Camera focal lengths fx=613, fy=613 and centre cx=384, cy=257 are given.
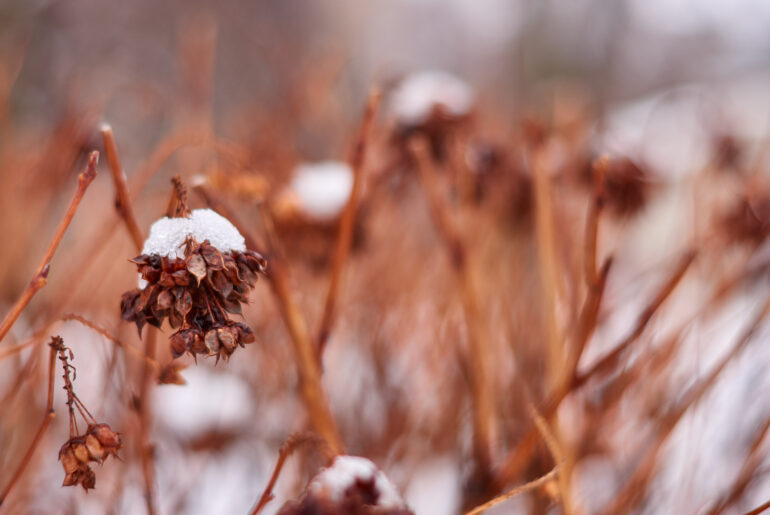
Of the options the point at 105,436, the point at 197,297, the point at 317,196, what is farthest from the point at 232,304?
the point at 317,196

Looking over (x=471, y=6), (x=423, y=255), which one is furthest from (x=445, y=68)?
(x=423, y=255)

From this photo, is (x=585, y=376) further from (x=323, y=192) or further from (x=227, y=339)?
(x=323, y=192)

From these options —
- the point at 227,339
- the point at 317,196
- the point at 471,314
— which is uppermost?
the point at 317,196

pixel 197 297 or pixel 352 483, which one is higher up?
pixel 197 297

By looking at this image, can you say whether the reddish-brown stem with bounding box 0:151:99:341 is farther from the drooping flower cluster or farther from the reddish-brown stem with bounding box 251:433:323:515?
the reddish-brown stem with bounding box 251:433:323:515

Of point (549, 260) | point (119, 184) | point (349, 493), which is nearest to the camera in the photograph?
point (349, 493)

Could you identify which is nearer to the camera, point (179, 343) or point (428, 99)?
point (179, 343)
